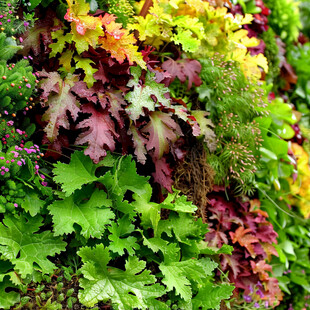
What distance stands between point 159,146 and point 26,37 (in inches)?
30.1

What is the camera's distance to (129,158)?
151 cm

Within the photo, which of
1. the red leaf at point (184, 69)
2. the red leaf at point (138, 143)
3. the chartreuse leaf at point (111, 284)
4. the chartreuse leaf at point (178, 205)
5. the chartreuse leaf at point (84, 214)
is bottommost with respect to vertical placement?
the chartreuse leaf at point (111, 284)

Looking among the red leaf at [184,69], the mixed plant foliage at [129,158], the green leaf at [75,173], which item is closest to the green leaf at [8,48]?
the mixed plant foliage at [129,158]

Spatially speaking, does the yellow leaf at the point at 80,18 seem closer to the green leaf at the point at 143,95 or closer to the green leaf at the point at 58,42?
the green leaf at the point at 58,42

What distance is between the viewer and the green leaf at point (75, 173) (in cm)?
139

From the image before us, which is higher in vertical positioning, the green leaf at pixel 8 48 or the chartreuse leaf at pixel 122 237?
the green leaf at pixel 8 48

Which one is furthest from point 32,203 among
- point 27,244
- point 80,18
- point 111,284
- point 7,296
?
point 80,18

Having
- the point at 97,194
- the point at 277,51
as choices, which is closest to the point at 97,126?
the point at 97,194

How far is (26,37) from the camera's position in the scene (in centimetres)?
156

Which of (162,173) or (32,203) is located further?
(162,173)

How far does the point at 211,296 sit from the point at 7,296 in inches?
34.0

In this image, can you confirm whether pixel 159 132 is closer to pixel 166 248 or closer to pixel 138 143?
pixel 138 143

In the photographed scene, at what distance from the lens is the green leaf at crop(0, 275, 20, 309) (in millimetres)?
1229

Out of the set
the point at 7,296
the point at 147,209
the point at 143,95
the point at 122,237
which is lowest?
the point at 7,296
